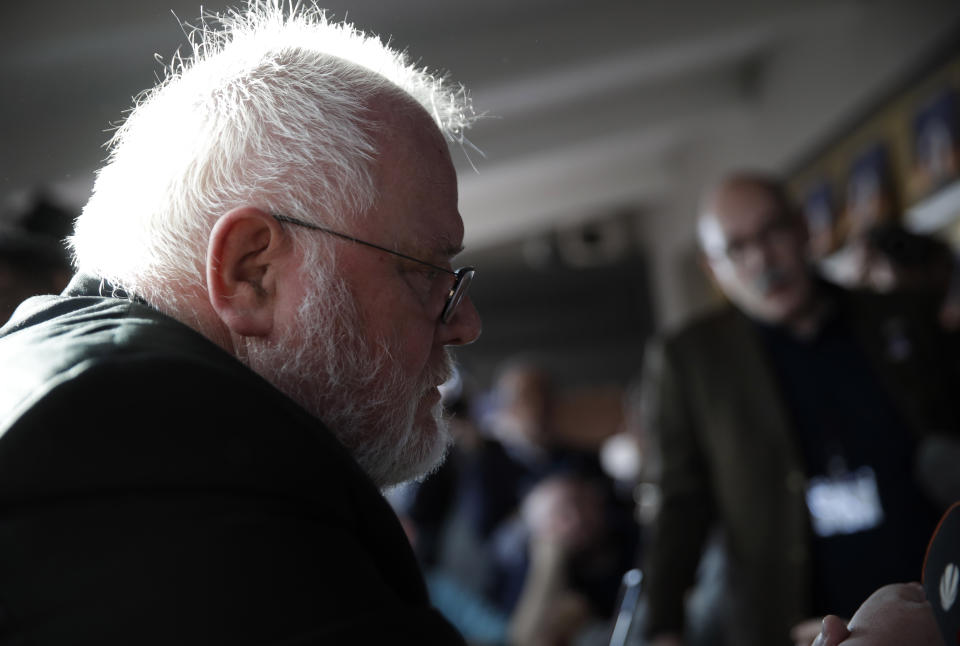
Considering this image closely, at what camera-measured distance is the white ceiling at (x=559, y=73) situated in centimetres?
77

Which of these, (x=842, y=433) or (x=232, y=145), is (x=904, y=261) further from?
(x=232, y=145)

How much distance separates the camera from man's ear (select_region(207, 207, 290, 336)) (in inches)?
30.3

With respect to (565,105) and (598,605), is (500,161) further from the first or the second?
(598,605)

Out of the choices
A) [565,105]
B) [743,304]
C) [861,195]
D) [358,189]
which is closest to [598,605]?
[743,304]

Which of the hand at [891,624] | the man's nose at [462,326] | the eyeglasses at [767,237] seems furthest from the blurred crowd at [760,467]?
the man's nose at [462,326]

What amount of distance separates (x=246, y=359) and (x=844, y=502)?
1.14 metres

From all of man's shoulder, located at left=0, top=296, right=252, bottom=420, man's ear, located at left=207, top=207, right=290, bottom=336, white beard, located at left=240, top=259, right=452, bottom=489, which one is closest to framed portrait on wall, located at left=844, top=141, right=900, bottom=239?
white beard, located at left=240, top=259, right=452, bottom=489

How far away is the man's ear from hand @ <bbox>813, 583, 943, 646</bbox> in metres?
0.54

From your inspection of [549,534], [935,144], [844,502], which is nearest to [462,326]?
[844,502]

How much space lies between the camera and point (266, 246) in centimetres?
79

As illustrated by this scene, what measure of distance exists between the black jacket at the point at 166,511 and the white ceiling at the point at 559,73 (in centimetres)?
28

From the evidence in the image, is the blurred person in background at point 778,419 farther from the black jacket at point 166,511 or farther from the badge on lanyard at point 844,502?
the black jacket at point 166,511

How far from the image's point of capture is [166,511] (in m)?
0.50

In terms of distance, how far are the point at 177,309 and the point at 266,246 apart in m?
0.11
